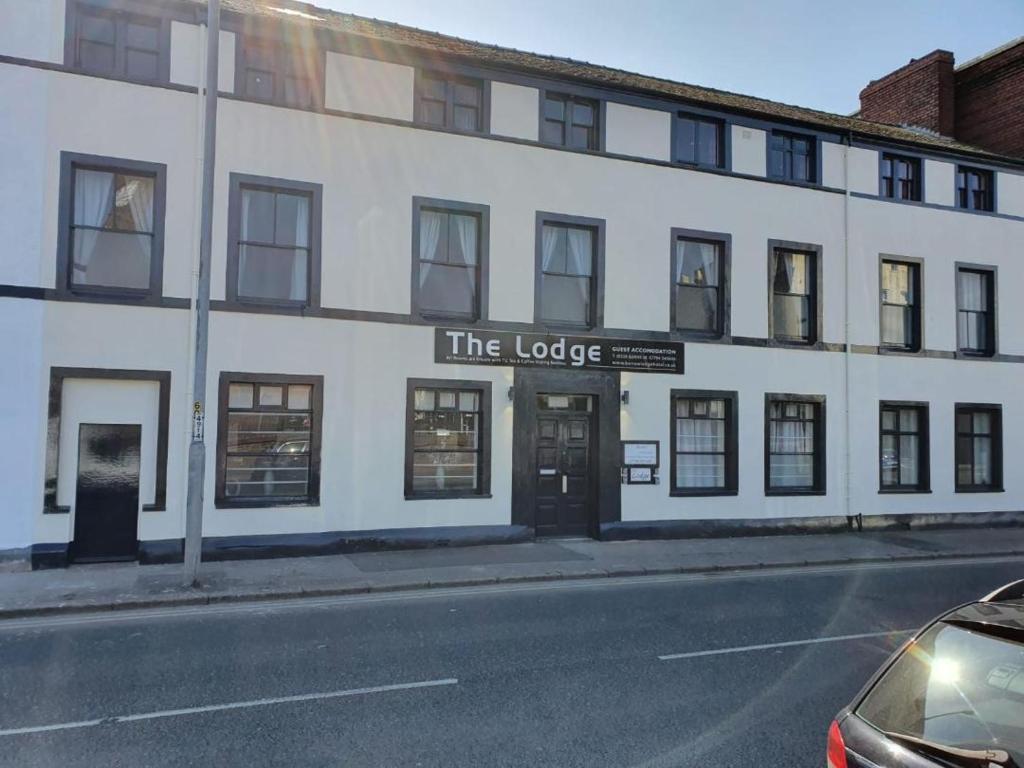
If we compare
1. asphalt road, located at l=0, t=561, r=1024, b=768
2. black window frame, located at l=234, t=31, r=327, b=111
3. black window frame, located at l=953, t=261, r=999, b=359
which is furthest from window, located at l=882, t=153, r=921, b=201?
black window frame, located at l=234, t=31, r=327, b=111

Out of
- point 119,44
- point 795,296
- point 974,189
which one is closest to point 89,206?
point 119,44

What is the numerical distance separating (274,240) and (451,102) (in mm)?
4182

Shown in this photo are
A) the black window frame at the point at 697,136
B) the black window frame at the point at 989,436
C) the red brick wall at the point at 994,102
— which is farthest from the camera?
the red brick wall at the point at 994,102

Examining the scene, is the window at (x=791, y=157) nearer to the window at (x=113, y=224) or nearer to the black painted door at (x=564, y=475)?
the black painted door at (x=564, y=475)

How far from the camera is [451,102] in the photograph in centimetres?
1353

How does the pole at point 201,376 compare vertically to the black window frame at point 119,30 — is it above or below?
below

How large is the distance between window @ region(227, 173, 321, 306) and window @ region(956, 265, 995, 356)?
15.2m

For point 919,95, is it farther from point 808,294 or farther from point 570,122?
point 570,122

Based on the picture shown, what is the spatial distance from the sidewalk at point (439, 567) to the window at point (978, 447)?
242cm

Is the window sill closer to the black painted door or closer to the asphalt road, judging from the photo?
the black painted door

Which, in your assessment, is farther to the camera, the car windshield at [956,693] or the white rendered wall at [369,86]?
the white rendered wall at [369,86]

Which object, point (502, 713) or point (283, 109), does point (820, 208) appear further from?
point (502, 713)

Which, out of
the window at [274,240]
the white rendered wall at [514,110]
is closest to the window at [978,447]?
the white rendered wall at [514,110]

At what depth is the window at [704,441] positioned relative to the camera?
14984mm
